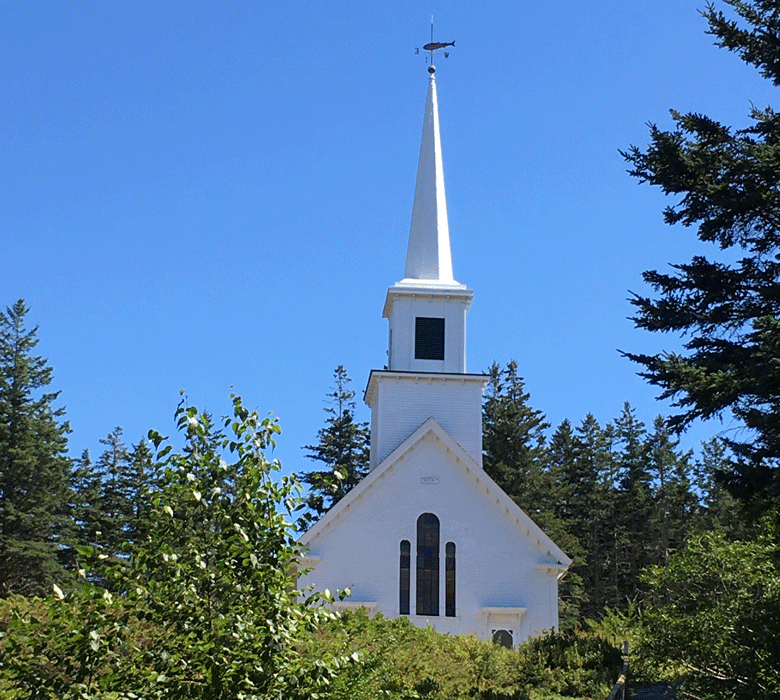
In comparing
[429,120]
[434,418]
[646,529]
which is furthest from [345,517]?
[646,529]

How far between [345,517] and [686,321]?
1792 centimetres

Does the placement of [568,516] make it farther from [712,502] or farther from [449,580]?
[449,580]

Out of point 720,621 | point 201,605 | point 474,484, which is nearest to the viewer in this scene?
point 201,605

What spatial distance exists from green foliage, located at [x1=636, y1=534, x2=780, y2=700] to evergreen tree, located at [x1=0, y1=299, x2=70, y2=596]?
3081 centimetres

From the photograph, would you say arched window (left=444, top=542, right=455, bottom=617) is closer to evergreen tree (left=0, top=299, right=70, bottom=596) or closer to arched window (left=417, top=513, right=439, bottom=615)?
arched window (left=417, top=513, right=439, bottom=615)

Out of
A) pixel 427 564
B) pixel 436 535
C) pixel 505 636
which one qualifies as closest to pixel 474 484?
pixel 436 535

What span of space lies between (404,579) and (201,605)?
75.7ft

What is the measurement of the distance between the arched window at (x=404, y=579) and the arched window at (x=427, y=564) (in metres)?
0.33

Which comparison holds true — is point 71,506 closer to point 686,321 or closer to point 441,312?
point 441,312

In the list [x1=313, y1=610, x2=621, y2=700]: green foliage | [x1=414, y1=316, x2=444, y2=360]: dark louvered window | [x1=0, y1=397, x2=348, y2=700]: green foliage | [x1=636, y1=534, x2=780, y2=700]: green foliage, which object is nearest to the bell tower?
[x1=414, y1=316, x2=444, y2=360]: dark louvered window

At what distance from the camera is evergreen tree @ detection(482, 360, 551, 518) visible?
54094 mm

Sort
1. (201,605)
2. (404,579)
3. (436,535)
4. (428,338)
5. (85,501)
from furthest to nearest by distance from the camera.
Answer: (85,501) < (428,338) < (436,535) < (404,579) < (201,605)

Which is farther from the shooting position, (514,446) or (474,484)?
(514,446)

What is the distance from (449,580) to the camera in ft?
112
